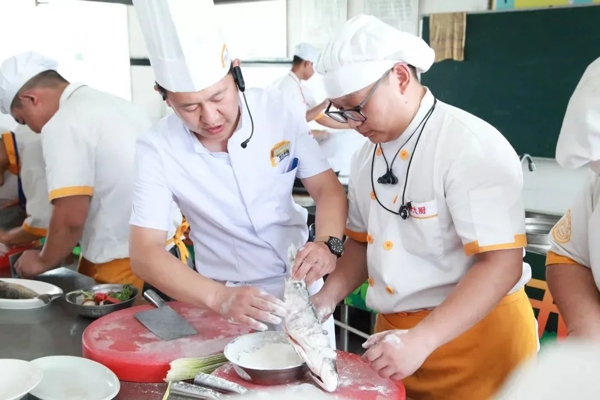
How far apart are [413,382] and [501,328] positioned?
286 millimetres

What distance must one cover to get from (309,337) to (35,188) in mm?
2099

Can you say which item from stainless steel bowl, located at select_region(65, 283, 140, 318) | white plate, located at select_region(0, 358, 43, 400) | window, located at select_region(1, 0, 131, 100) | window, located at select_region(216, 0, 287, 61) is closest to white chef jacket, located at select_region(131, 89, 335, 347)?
stainless steel bowl, located at select_region(65, 283, 140, 318)

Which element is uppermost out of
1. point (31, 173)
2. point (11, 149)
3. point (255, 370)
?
point (11, 149)

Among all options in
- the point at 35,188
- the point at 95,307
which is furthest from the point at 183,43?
the point at 35,188

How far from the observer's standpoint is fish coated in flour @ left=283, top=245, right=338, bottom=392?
4.44 feet

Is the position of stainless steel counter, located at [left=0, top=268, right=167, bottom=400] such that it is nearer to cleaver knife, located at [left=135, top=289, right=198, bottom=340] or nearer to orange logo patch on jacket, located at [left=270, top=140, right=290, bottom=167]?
cleaver knife, located at [left=135, top=289, right=198, bottom=340]

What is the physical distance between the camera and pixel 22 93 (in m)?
2.66

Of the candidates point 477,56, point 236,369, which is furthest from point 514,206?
point 477,56

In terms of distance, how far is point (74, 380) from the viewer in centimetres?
150

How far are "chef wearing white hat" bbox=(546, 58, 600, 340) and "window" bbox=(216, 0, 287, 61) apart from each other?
15.6 ft

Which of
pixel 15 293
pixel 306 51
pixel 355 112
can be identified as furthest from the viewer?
pixel 306 51

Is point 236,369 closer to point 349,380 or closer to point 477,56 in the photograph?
point 349,380

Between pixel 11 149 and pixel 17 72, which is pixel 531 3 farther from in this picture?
pixel 11 149

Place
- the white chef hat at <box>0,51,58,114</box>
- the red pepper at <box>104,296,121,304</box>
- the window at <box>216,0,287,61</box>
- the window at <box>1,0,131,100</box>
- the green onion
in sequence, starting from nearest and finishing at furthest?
the green onion
the red pepper at <box>104,296,121,304</box>
the white chef hat at <box>0,51,58,114</box>
the window at <box>1,0,131,100</box>
the window at <box>216,0,287,61</box>
